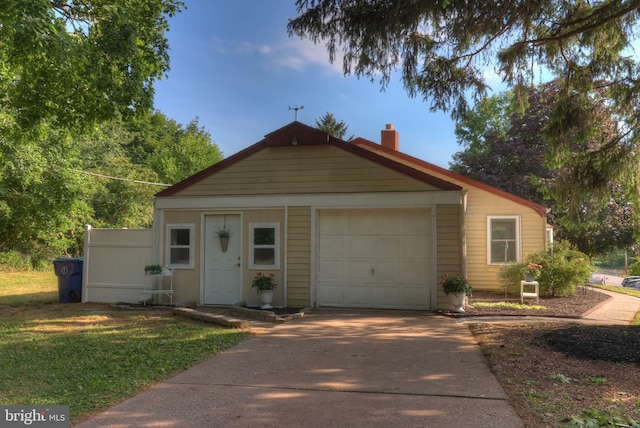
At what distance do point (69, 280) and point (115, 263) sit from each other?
4.49 feet

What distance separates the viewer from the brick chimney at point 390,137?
53.3 ft

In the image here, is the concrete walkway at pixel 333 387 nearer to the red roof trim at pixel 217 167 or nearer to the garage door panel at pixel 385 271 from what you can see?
the garage door panel at pixel 385 271

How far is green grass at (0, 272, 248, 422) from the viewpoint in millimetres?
4270

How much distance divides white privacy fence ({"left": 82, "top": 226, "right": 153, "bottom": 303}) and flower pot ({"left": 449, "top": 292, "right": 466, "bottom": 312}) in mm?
6817

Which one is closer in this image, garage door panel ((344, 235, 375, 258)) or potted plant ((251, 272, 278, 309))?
potted plant ((251, 272, 278, 309))

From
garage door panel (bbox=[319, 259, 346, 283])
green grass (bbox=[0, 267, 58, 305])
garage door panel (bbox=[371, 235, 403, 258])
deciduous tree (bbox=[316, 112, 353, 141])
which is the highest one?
deciduous tree (bbox=[316, 112, 353, 141])

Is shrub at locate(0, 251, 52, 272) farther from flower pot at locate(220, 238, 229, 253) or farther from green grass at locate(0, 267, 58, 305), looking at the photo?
flower pot at locate(220, 238, 229, 253)

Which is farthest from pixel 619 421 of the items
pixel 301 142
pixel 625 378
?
pixel 301 142

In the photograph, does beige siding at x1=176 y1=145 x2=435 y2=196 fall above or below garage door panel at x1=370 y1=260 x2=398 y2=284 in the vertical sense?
above

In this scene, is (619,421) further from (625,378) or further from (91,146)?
(91,146)

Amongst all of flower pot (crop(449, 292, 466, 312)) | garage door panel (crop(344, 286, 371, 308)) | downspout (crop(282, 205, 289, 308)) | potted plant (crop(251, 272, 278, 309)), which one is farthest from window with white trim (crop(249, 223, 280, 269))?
flower pot (crop(449, 292, 466, 312))

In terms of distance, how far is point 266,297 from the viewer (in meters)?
9.39

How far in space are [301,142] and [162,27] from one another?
12.8ft

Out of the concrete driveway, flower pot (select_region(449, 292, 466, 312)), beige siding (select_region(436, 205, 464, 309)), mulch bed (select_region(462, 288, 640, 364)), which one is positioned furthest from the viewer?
beige siding (select_region(436, 205, 464, 309))
